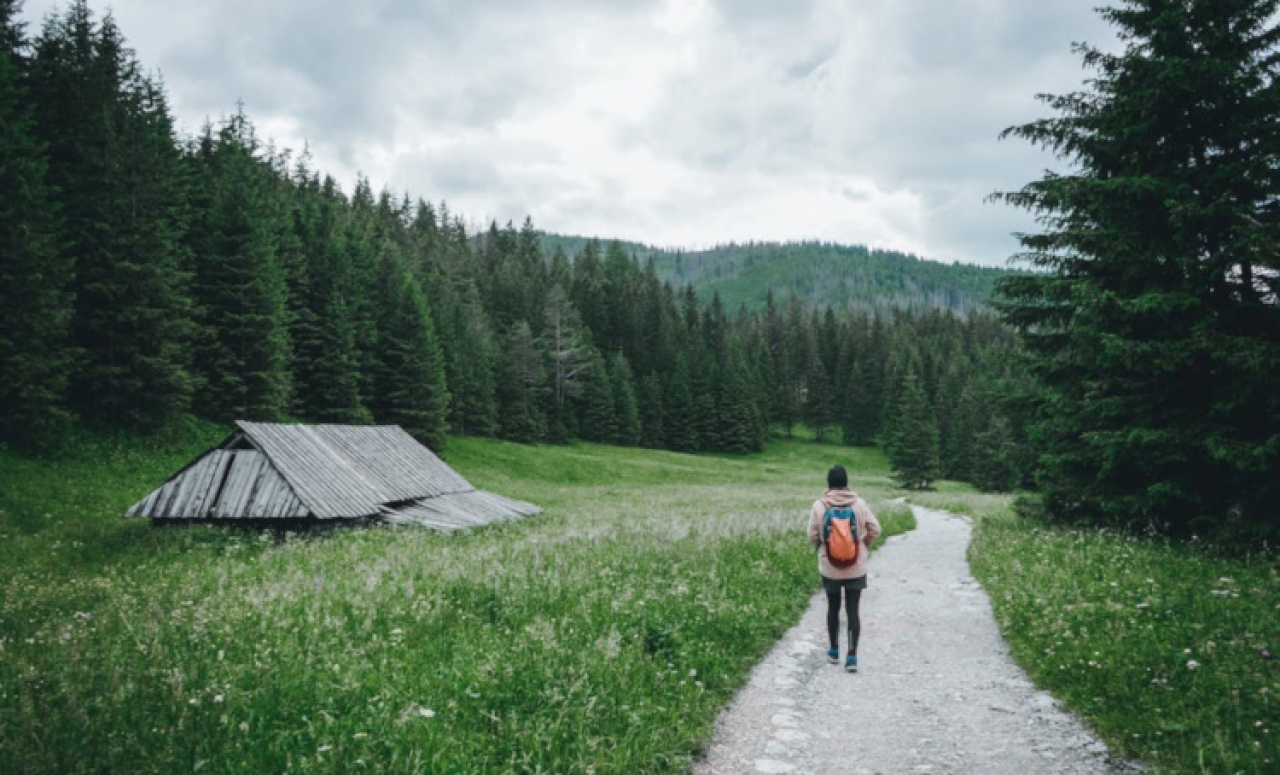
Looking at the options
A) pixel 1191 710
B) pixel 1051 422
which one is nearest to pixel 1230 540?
pixel 1051 422

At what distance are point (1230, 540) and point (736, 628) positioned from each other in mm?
9480

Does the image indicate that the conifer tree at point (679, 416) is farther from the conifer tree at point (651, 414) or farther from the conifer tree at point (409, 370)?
the conifer tree at point (409, 370)

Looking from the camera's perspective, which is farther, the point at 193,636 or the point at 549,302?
the point at 549,302

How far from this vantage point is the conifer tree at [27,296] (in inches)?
997

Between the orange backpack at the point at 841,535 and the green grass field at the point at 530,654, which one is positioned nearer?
the green grass field at the point at 530,654

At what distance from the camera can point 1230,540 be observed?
11.3 metres

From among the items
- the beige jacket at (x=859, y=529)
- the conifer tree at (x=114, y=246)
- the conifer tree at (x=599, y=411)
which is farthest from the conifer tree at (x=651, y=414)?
the beige jacket at (x=859, y=529)

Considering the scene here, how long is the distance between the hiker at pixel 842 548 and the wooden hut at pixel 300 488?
14694 mm

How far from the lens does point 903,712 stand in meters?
6.48

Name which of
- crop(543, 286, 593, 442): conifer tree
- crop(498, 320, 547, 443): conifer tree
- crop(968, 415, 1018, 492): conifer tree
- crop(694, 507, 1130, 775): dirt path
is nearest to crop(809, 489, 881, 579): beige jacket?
crop(694, 507, 1130, 775): dirt path

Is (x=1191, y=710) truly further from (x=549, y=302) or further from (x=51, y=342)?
(x=549, y=302)

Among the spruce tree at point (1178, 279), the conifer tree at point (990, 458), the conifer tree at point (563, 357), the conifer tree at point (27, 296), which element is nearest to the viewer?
the spruce tree at point (1178, 279)

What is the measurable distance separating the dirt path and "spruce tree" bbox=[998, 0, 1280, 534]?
592 centimetres

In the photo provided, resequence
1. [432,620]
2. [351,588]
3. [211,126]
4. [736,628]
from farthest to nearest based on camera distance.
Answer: [211,126]
[351,588]
[736,628]
[432,620]
